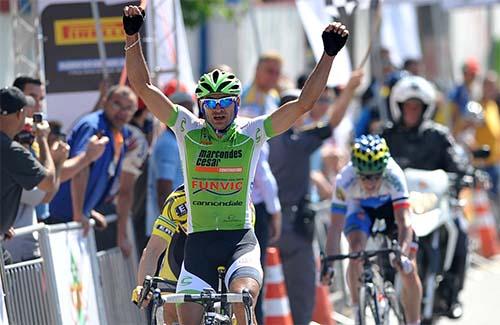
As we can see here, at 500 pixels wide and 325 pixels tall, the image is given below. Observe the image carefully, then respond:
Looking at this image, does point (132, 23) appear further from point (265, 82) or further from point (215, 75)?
point (265, 82)

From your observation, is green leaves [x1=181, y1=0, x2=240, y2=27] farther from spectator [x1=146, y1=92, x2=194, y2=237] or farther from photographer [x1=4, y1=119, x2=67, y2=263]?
photographer [x1=4, y1=119, x2=67, y2=263]

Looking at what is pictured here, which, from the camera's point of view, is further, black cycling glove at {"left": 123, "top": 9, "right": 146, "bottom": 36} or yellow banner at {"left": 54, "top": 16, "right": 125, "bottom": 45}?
yellow banner at {"left": 54, "top": 16, "right": 125, "bottom": 45}

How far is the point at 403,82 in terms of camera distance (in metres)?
12.3

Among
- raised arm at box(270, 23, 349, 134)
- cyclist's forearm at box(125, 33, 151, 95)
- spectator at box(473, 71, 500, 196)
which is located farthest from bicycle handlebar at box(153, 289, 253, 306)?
spectator at box(473, 71, 500, 196)

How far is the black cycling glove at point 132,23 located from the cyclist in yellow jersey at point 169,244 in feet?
3.85

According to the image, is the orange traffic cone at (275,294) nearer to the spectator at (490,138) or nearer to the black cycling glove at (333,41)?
the black cycling glove at (333,41)

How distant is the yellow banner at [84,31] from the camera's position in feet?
39.5

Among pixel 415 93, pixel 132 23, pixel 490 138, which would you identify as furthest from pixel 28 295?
pixel 490 138

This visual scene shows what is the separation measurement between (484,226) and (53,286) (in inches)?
417

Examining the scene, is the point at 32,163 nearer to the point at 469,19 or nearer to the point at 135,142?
the point at 135,142

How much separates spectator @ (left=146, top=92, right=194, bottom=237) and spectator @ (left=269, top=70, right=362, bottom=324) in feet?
4.64

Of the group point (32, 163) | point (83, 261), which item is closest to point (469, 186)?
point (83, 261)

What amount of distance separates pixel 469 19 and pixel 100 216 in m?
27.2

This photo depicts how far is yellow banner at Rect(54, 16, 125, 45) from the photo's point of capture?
1205 cm
